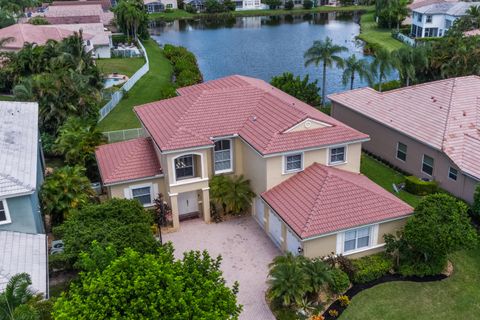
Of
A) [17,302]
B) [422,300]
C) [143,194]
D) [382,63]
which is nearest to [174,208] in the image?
[143,194]

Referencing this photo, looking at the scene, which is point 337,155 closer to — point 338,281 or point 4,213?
point 338,281

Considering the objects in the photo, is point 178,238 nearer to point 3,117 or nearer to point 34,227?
point 34,227

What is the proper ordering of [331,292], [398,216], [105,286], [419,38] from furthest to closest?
1. [419,38]
2. [398,216]
3. [331,292]
4. [105,286]

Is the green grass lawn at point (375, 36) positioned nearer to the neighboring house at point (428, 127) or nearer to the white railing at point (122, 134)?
the neighboring house at point (428, 127)

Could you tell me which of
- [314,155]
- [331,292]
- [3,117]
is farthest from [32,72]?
[331,292]

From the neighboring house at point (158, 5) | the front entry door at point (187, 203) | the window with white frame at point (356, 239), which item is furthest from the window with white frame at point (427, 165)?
the neighboring house at point (158, 5)

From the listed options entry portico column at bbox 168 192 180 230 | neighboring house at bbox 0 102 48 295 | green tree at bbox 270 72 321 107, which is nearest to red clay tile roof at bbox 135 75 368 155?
entry portico column at bbox 168 192 180 230
